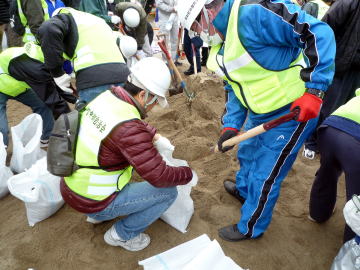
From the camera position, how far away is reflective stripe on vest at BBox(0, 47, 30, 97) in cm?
272

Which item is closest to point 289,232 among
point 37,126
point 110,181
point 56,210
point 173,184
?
point 173,184

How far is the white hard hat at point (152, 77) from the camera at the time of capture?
1896 mm

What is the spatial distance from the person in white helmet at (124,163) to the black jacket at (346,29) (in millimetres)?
1893

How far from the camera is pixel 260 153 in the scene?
2.04 m

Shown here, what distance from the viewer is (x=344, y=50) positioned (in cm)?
292

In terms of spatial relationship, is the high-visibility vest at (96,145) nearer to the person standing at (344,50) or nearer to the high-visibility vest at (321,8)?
the person standing at (344,50)

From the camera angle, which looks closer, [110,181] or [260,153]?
[110,181]

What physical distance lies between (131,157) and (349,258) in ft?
4.09

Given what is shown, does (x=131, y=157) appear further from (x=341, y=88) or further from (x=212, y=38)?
(x=341, y=88)

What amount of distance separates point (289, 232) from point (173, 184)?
1085 millimetres

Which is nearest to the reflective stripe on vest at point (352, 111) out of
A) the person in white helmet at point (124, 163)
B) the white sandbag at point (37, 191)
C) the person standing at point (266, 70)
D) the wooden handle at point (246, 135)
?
the person standing at point (266, 70)

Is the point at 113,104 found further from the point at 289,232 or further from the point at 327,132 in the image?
the point at 289,232

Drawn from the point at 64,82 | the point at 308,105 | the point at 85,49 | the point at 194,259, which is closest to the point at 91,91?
the point at 85,49

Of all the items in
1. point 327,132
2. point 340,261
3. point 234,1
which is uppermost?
point 234,1
